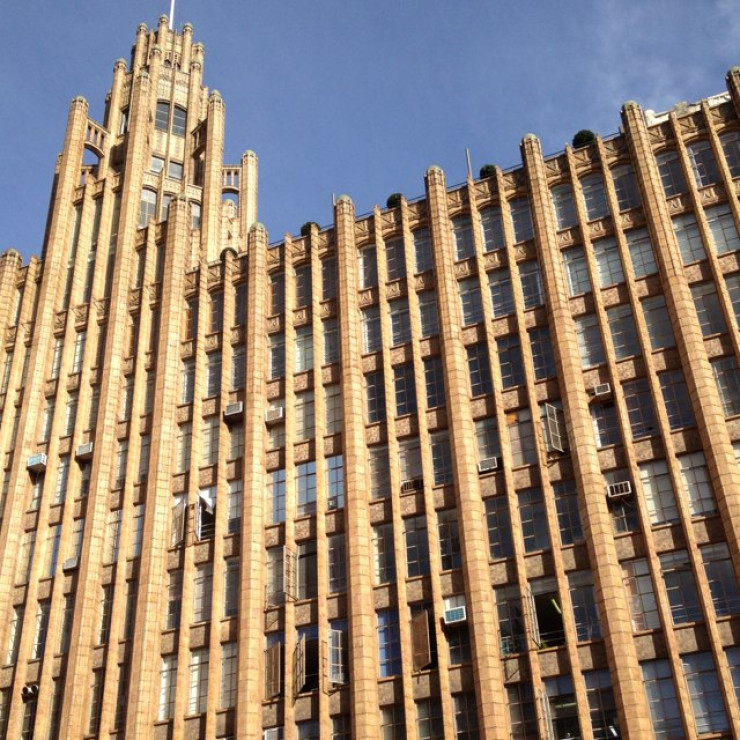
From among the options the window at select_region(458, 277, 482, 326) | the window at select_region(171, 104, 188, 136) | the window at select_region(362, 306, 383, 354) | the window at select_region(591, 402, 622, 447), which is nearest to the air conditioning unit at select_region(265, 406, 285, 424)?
the window at select_region(362, 306, 383, 354)

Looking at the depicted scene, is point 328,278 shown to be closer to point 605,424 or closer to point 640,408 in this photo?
point 605,424

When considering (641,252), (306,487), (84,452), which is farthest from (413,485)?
(84,452)

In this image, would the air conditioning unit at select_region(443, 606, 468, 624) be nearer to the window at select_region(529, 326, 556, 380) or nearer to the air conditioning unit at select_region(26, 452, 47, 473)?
the window at select_region(529, 326, 556, 380)

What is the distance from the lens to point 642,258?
151 ft

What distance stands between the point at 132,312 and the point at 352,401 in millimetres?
15751

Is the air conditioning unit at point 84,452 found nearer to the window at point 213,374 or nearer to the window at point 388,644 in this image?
the window at point 213,374

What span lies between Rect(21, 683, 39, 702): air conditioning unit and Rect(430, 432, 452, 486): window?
19524 mm

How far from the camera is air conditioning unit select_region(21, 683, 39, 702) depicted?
44.4 m

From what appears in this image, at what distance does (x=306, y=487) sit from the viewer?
1812 inches

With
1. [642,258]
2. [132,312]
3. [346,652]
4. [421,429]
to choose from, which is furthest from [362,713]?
[132,312]

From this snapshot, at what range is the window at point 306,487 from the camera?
45.4 metres

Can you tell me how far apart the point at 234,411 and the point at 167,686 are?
13.0 m

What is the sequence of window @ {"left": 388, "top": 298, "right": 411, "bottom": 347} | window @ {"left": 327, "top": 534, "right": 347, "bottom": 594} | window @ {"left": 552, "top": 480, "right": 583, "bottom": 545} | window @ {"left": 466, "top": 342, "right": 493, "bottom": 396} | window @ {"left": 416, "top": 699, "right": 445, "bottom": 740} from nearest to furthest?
1. window @ {"left": 416, "top": 699, "right": 445, "bottom": 740}
2. window @ {"left": 552, "top": 480, "right": 583, "bottom": 545}
3. window @ {"left": 327, "top": 534, "right": 347, "bottom": 594}
4. window @ {"left": 466, "top": 342, "right": 493, "bottom": 396}
5. window @ {"left": 388, "top": 298, "right": 411, "bottom": 347}

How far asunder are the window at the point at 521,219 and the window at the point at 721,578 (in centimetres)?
1798
